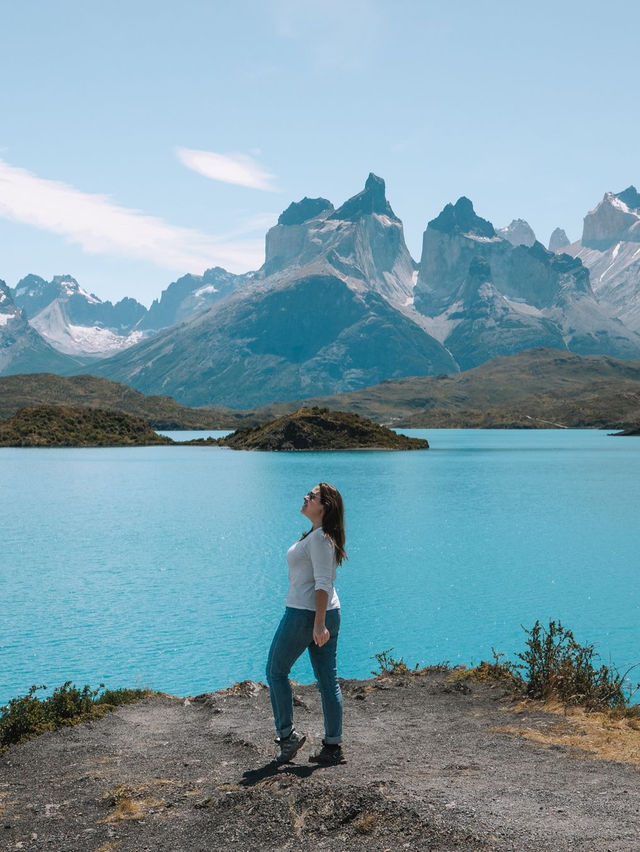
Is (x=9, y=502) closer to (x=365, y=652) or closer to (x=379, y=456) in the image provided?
(x=365, y=652)

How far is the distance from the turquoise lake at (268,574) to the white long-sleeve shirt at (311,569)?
17.0 meters

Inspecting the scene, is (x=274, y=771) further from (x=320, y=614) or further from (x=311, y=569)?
(x=311, y=569)

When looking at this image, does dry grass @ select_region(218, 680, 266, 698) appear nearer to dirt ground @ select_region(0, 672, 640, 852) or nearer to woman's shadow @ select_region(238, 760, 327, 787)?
dirt ground @ select_region(0, 672, 640, 852)

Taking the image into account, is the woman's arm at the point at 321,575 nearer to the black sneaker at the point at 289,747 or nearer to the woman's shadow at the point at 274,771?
the black sneaker at the point at 289,747

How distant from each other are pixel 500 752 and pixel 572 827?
4068 mm

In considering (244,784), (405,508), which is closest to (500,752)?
(244,784)

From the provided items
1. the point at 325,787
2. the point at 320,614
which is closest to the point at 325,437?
the point at 320,614

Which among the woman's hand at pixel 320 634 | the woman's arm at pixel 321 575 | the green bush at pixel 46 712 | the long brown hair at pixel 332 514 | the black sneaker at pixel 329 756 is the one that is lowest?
the green bush at pixel 46 712

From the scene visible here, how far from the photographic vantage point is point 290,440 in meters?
194

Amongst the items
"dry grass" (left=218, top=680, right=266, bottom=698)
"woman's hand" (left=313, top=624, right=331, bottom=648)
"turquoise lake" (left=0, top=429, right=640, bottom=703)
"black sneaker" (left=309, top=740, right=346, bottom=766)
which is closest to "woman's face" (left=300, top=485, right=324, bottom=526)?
"woman's hand" (left=313, top=624, right=331, bottom=648)

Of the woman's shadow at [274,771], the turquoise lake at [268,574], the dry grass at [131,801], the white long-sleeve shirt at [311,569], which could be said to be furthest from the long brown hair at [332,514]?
the turquoise lake at [268,574]

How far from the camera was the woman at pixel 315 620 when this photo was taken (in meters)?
12.2

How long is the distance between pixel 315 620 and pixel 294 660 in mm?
1004

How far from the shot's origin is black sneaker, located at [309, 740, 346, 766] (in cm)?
1250
